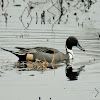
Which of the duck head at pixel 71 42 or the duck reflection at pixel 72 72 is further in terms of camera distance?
the duck head at pixel 71 42

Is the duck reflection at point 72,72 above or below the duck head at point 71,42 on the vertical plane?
below

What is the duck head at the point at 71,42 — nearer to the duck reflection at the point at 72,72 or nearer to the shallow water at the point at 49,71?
the shallow water at the point at 49,71

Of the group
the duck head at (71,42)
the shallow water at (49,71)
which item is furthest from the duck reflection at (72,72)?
the duck head at (71,42)

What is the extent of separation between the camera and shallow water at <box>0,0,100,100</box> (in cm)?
860

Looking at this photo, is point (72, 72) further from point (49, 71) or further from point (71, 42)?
point (71, 42)

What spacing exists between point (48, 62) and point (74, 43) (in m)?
1.74

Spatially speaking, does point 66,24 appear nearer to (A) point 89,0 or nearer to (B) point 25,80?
(A) point 89,0

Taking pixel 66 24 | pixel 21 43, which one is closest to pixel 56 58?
pixel 21 43

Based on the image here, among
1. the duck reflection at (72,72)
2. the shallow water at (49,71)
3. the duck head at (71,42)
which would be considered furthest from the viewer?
the duck head at (71,42)

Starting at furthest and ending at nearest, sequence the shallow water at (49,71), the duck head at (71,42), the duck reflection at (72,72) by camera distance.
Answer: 1. the duck head at (71,42)
2. the duck reflection at (72,72)
3. the shallow water at (49,71)

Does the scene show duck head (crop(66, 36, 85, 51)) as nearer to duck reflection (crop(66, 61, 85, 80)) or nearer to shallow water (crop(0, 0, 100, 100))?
shallow water (crop(0, 0, 100, 100))

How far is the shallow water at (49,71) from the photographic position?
860 centimetres

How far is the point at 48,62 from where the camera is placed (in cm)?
1235

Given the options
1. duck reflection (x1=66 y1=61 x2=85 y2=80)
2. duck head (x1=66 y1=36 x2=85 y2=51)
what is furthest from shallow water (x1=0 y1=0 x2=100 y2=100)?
duck head (x1=66 y1=36 x2=85 y2=51)
